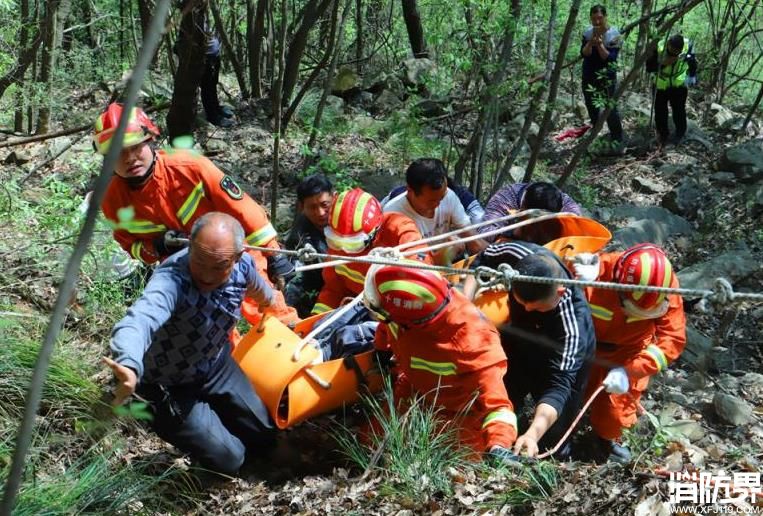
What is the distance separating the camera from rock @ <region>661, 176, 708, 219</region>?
8.90 meters

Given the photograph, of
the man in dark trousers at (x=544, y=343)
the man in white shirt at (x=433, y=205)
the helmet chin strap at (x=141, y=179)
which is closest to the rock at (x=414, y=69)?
the man in white shirt at (x=433, y=205)

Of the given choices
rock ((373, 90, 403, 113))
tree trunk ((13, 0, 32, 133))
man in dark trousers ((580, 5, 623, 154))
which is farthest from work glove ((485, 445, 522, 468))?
rock ((373, 90, 403, 113))

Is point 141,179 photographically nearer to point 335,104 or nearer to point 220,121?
point 220,121

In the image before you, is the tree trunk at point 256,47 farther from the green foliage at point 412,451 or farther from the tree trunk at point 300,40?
the green foliage at point 412,451

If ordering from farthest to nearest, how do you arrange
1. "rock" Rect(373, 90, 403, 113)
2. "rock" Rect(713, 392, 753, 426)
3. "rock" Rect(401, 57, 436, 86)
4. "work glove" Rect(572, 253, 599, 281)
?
"rock" Rect(401, 57, 436, 86), "rock" Rect(373, 90, 403, 113), "rock" Rect(713, 392, 753, 426), "work glove" Rect(572, 253, 599, 281)

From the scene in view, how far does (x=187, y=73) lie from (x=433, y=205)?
10.1 feet

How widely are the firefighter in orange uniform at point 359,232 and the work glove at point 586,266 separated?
96 centimetres

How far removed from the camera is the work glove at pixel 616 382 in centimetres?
425

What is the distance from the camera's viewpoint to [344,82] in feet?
39.8

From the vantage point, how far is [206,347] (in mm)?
3688

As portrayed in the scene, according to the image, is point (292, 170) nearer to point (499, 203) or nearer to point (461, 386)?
point (499, 203)

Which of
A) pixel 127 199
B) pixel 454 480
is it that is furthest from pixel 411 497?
pixel 127 199

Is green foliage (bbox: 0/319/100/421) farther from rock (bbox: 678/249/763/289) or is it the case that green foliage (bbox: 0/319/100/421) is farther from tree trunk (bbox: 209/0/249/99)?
tree trunk (bbox: 209/0/249/99)

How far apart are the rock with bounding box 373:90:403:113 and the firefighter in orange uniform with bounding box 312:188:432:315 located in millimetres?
7095
